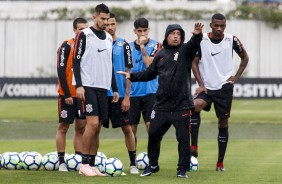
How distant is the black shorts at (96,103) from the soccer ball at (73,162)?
3.63ft

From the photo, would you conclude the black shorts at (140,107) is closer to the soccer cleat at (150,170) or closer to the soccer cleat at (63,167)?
the soccer cleat at (63,167)

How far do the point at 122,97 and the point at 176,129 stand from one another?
1526 mm

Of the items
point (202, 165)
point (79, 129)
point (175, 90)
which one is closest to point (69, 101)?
point (79, 129)

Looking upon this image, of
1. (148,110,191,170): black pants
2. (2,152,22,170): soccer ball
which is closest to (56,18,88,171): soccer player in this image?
(2,152,22,170): soccer ball

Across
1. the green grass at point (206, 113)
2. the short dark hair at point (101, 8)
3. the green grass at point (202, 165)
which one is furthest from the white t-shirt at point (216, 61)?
the green grass at point (206, 113)

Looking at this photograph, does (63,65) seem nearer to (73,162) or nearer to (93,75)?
(93,75)

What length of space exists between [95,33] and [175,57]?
1221mm

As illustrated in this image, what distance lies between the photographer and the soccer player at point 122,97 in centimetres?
1553

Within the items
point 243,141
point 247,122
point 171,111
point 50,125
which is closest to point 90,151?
point 171,111

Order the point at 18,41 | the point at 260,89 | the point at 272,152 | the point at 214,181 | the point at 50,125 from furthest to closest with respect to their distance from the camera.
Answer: the point at 18,41 < the point at 260,89 < the point at 50,125 < the point at 272,152 < the point at 214,181

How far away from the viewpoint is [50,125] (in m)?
28.5

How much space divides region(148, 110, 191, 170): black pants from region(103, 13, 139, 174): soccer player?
25.4 inches

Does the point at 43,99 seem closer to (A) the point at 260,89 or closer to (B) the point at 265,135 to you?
(A) the point at 260,89

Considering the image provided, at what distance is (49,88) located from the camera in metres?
41.5
